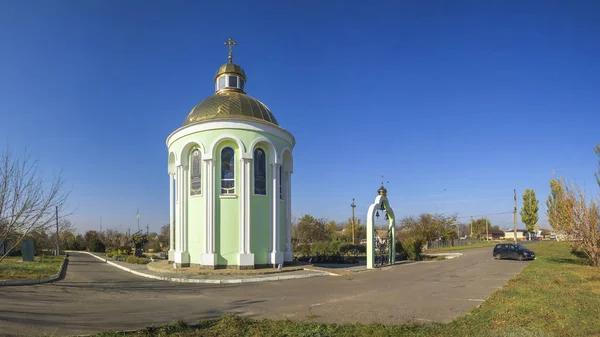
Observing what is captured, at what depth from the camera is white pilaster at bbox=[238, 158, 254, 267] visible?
17219 mm

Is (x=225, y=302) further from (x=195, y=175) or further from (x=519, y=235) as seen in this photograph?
(x=519, y=235)

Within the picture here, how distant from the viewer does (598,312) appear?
8.02m

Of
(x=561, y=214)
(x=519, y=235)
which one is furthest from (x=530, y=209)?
(x=561, y=214)

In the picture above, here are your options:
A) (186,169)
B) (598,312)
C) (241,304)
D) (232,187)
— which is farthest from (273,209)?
(598,312)

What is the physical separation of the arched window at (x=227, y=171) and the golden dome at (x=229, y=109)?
1.74 metres

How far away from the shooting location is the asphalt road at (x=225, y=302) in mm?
7887

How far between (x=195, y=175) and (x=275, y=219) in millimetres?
4556

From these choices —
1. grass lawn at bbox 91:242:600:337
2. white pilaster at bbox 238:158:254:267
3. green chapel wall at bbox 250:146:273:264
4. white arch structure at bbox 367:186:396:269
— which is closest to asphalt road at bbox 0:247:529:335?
grass lawn at bbox 91:242:600:337

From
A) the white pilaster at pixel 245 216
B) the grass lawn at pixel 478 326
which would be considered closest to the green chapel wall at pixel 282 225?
the white pilaster at pixel 245 216

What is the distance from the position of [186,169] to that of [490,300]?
48.2ft

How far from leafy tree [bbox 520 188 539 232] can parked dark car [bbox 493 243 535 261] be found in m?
50.3

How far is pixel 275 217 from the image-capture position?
1838cm

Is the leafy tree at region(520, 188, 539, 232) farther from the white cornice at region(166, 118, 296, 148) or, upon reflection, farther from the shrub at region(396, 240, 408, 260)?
the white cornice at region(166, 118, 296, 148)

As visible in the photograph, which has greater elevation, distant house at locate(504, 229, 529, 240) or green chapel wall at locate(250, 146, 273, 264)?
green chapel wall at locate(250, 146, 273, 264)
